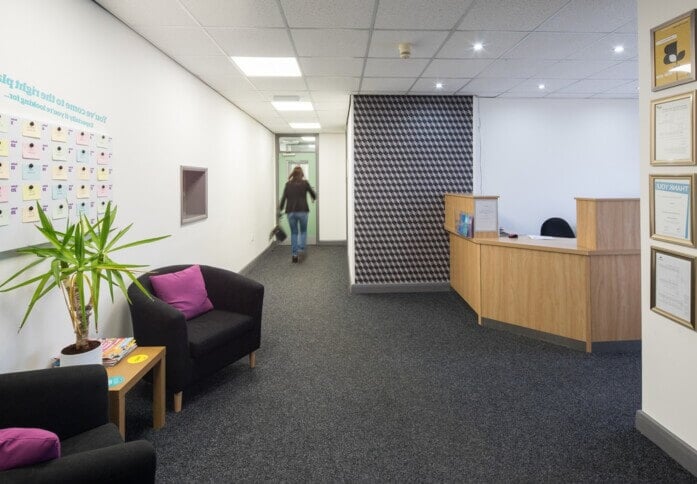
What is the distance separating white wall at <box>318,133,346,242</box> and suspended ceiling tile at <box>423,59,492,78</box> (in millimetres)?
4309

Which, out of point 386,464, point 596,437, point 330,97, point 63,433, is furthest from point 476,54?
point 63,433

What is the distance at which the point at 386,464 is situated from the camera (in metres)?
1.79

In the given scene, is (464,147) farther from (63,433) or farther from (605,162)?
(63,433)

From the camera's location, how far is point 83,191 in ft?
7.23

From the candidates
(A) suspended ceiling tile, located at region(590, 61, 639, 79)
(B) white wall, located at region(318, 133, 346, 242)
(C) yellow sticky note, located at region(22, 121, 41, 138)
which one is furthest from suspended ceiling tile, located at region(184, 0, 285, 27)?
(B) white wall, located at region(318, 133, 346, 242)

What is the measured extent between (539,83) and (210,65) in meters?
3.28

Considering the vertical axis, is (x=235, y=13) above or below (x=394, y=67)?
below

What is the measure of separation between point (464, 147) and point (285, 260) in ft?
11.3

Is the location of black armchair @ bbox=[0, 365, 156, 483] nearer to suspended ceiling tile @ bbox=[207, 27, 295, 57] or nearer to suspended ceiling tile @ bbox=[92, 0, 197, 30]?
suspended ceiling tile @ bbox=[92, 0, 197, 30]

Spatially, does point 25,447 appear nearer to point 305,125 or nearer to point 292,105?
point 292,105

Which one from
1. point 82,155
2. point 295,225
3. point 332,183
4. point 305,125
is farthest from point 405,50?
point 332,183

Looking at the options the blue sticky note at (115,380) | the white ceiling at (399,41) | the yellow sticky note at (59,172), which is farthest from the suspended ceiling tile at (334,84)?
the blue sticky note at (115,380)

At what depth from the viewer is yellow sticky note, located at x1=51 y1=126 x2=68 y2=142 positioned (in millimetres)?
1952

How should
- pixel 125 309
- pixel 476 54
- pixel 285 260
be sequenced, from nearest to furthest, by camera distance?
pixel 125 309 < pixel 476 54 < pixel 285 260
